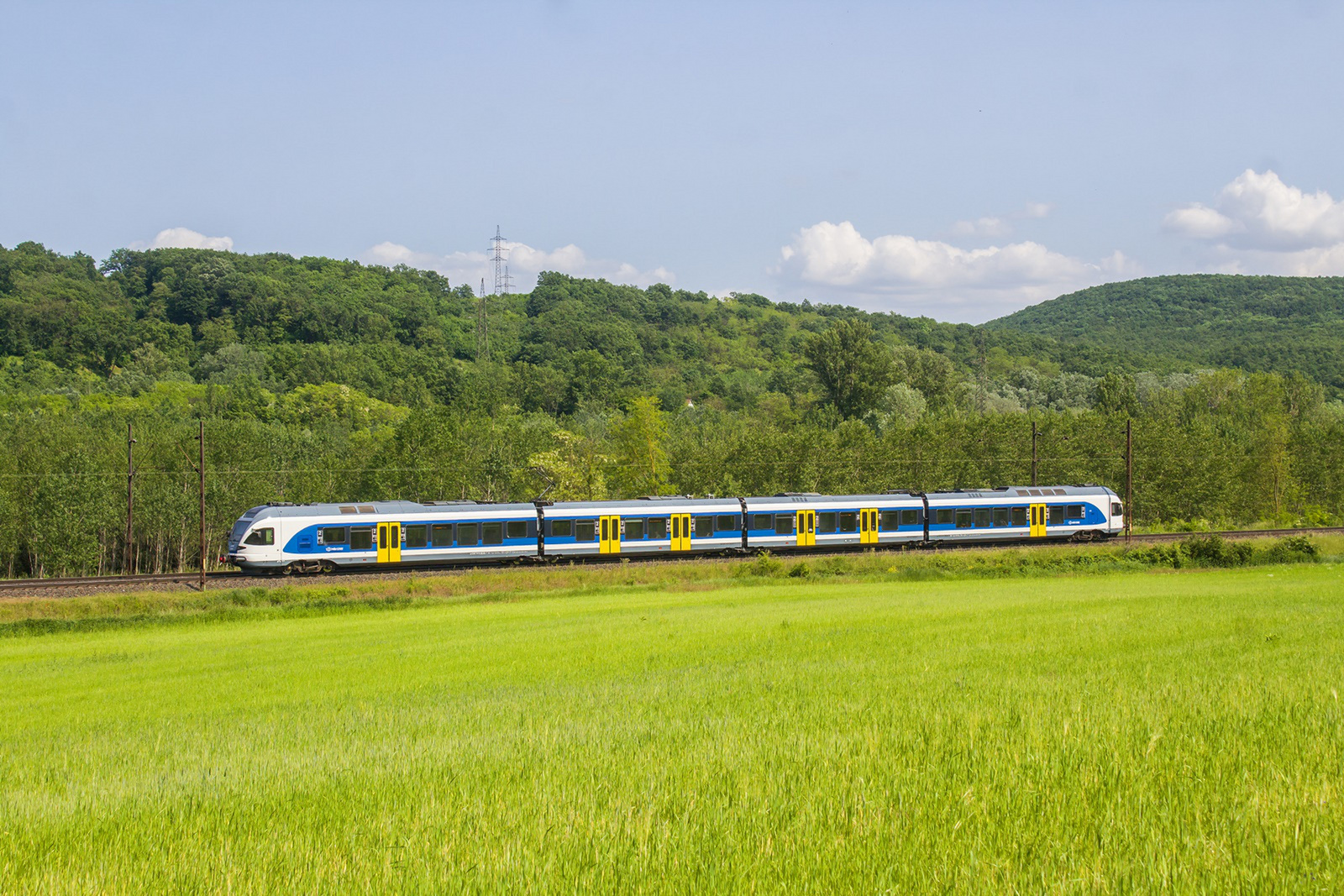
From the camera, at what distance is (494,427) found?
92.1 meters

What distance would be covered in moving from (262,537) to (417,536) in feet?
21.4

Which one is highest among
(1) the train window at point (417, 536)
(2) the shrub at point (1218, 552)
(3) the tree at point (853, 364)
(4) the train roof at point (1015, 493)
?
(3) the tree at point (853, 364)

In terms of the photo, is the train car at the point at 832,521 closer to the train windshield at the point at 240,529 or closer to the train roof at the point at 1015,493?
the train roof at the point at 1015,493

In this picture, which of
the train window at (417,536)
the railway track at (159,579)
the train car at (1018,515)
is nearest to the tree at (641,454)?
the railway track at (159,579)

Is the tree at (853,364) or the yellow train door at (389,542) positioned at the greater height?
the tree at (853,364)

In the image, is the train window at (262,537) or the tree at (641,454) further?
the tree at (641,454)

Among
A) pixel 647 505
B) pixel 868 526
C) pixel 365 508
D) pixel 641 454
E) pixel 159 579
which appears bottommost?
pixel 159 579

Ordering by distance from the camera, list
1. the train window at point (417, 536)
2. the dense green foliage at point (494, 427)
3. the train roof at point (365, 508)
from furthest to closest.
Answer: the dense green foliage at point (494, 427) → the train window at point (417, 536) → the train roof at point (365, 508)

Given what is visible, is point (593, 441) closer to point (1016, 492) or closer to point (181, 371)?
point (1016, 492)

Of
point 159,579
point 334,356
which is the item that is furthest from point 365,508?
point 334,356

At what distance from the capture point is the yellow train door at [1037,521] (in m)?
51.2

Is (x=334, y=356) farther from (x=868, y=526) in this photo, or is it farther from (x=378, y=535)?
(x=868, y=526)

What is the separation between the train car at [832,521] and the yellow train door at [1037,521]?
21.8 ft

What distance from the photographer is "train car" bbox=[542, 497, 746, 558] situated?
44.5 metres
